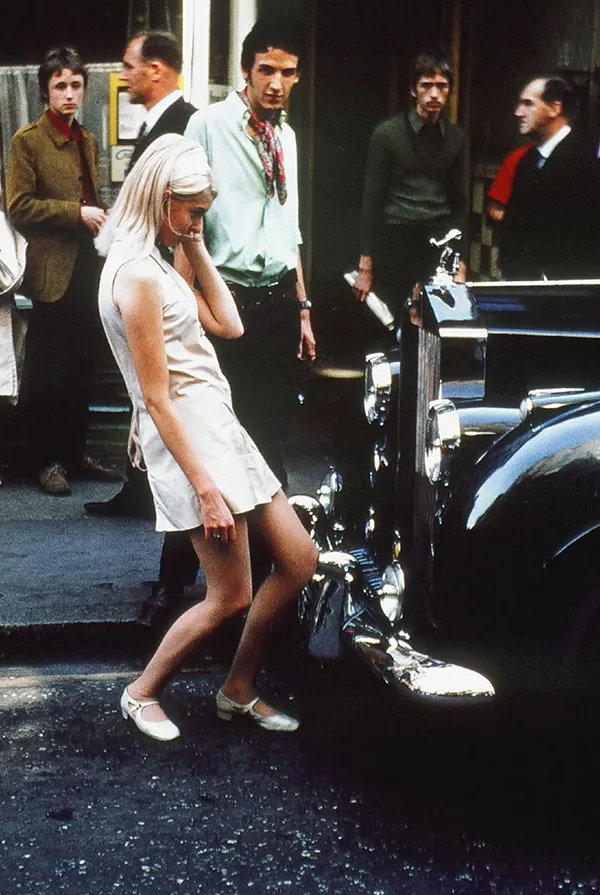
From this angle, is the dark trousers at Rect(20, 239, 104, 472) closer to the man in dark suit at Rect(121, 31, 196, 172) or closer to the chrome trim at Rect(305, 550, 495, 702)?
the man in dark suit at Rect(121, 31, 196, 172)

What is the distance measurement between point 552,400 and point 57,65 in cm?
402

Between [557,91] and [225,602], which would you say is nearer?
[225,602]

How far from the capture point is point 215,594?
4195 mm

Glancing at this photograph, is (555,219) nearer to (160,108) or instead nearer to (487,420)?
(487,420)

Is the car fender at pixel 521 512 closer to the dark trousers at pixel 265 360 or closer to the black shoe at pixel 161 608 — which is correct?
the black shoe at pixel 161 608

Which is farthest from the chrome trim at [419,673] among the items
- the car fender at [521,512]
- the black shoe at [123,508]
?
the black shoe at [123,508]

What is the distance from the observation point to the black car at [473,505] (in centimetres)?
351

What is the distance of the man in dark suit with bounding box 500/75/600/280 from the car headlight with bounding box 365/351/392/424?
1.63 feet

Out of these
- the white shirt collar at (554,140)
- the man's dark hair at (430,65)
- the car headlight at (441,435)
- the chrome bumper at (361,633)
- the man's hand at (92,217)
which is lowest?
the chrome bumper at (361,633)

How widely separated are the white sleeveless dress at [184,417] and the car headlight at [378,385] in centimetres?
66

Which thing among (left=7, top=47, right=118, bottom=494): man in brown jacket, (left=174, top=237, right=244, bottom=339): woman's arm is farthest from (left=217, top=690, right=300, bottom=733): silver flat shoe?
(left=7, top=47, right=118, bottom=494): man in brown jacket

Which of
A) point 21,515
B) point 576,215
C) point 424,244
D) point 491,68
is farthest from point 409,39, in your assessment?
point 576,215

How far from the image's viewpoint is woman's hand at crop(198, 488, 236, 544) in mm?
4031

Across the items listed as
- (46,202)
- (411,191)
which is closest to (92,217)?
(46,202)
